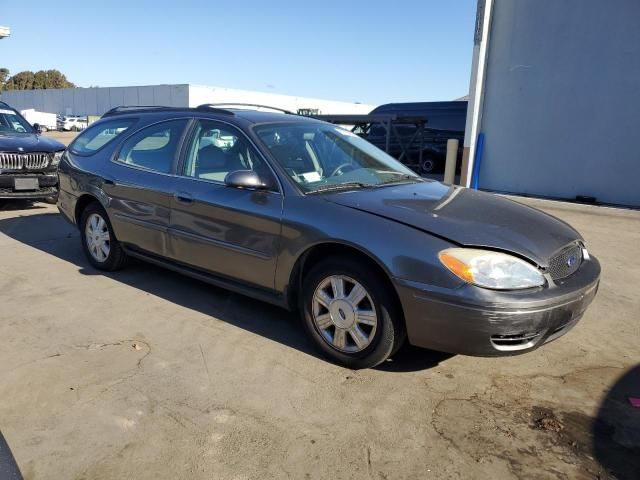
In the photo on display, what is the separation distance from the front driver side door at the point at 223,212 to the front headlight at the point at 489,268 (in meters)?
1.25

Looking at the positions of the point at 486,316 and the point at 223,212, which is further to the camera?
the point at 223,212

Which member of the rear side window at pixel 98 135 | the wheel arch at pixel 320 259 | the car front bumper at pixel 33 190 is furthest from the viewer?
the car front bumper at pixel 33 190

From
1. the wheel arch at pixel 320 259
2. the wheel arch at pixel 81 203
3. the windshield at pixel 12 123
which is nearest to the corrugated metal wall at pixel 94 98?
the windshield at pixel 12 123

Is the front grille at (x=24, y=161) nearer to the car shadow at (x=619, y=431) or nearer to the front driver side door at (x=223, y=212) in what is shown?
the front driver side door at (x=223, y=212)

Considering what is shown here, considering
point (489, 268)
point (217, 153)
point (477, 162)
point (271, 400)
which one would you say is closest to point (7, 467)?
point (271, 400)

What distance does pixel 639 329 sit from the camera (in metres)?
4.29

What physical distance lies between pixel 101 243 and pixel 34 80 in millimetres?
97227

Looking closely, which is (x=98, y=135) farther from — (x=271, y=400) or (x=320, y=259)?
(x=271, y=400)

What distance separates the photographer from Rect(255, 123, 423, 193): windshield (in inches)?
150

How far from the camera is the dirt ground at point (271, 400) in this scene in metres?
2.53

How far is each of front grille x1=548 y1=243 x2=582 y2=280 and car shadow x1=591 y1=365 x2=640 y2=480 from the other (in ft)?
2.59

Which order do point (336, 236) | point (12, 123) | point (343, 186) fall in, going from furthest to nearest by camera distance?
1. point (12, 123)
2. point (343, 186)
3. point (336, 236)

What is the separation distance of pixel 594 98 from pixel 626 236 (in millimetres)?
4392

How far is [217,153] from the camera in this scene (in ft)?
14.0
